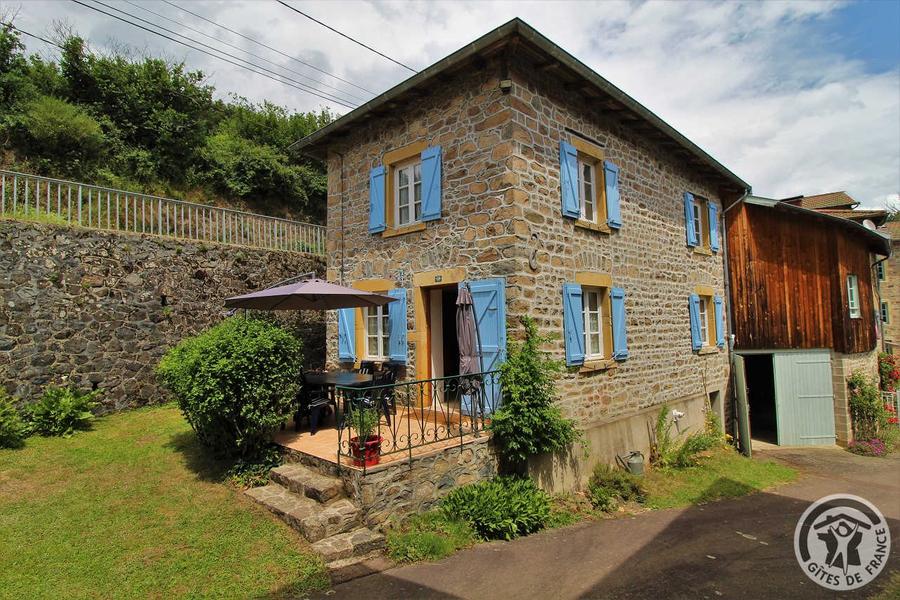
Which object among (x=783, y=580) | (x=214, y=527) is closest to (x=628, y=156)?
(x=783, y=580)

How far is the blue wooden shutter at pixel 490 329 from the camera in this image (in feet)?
21.7

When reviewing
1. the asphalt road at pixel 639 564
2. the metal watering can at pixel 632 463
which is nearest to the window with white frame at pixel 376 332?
the asphalt road at pixel 639 564

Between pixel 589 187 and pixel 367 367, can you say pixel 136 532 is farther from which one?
pixel 589 187

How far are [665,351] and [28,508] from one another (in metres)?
10.4

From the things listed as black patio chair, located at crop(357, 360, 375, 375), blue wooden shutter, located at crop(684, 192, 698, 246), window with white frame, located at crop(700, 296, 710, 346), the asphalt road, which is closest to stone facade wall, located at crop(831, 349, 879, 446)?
window with white frame, located at crop(700, 296, 710, 346)

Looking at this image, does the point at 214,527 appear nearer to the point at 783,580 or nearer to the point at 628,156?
the point at 783,580

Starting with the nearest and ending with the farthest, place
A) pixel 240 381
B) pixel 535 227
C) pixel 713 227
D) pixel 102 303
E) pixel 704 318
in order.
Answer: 1. pixel 240 381
2. pixel 535 227
3. pixel 102 303
4. pixel 704 318
5. pixel 713 227

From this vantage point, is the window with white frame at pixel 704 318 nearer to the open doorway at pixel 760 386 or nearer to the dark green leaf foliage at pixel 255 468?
the open doorway at pixel 760 386

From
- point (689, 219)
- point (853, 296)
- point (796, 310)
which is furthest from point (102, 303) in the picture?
point (853, 296)

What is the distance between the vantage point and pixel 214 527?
482 cm

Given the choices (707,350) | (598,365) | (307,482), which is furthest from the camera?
(707,350)

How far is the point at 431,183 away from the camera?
7.63 metres

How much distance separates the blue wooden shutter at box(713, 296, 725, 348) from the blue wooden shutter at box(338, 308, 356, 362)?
903 cm

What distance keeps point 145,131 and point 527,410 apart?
1897 centimetres
